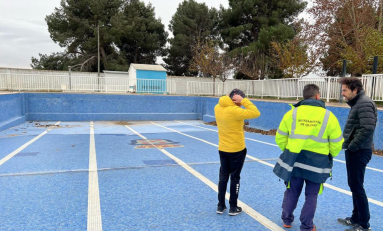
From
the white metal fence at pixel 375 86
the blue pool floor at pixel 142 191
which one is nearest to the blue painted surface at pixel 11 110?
the blue pool floor at pixel 142 191

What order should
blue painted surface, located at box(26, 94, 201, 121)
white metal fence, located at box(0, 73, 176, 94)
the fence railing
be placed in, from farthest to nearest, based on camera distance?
white metal fence, located at box(0, 73, 176, 94) < blue painted surface, located at box(26, 94, 201, 121) < the fence railing

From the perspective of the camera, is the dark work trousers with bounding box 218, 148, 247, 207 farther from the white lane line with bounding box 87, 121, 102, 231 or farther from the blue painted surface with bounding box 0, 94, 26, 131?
the blue painted surface with bounding box 0, 94, 26, 131

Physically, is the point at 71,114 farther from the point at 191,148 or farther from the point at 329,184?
the point at 329,184

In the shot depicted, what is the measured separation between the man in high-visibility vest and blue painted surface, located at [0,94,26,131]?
1189 cm

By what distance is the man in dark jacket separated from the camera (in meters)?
3.03

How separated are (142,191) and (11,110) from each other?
11681 mm

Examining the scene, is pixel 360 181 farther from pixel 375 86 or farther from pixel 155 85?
pixel 155 85

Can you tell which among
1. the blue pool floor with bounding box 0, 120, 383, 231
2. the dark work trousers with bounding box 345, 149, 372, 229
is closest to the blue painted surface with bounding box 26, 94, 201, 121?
the blue pool floor with bounding box 0, 120, 383, 231

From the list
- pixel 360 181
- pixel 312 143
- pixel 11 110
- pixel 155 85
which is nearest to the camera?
pixel 312 143

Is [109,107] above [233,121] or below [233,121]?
below

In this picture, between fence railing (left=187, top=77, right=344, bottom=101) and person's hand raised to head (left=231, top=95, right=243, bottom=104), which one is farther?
fence railing (left=187, top=77, right=344, bottom=101)

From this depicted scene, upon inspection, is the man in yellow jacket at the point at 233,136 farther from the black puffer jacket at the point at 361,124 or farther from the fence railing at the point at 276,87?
the fence railing at the point at 276,87

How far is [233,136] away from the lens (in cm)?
342

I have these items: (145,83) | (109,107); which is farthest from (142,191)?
(145,83)
